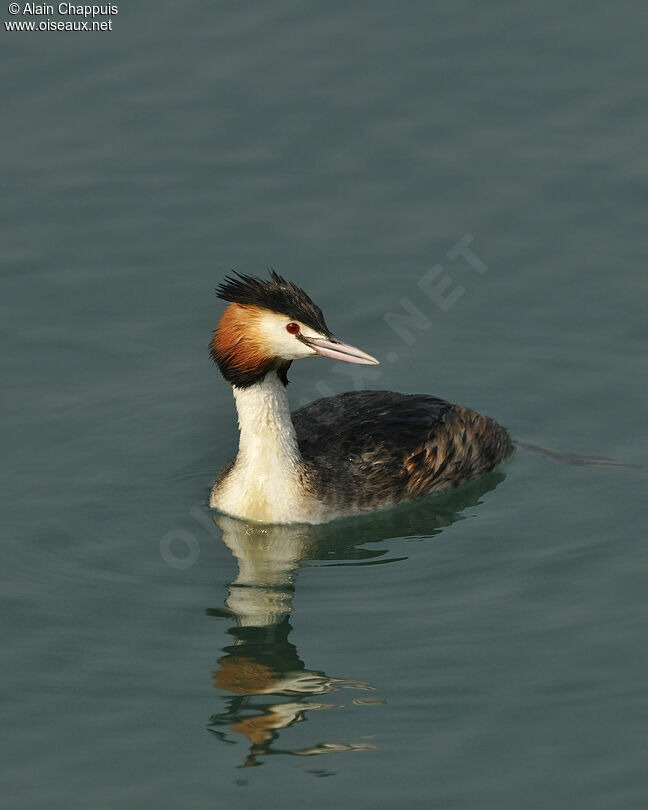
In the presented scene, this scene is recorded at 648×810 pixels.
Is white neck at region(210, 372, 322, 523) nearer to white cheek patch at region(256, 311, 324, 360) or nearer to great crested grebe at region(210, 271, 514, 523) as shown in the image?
great crested grebe at region(210, 271, 514, 523)

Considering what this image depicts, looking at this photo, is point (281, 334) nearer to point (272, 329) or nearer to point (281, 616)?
point (272, 329)

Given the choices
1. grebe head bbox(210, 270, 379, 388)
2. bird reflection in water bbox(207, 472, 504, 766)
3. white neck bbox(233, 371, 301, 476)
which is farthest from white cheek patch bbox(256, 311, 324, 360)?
bird reflection in water bbox(207, 472, 504, 766)

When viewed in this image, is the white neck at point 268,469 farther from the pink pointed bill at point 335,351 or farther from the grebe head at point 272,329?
the pink pointed bill at point 335,351

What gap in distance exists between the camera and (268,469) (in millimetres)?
14695

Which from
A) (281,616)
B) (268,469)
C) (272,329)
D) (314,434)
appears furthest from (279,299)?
(281,616)

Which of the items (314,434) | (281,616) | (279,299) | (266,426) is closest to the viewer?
(281,616)

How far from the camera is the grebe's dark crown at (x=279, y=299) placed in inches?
553

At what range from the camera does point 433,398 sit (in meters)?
15.8

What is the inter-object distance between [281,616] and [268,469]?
63.9 inches

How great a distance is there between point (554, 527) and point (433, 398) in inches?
74.8

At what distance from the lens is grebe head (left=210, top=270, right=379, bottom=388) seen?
46.1ft

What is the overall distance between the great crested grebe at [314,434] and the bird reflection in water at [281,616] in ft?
0.53

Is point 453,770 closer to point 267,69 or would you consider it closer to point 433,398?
point 433,398

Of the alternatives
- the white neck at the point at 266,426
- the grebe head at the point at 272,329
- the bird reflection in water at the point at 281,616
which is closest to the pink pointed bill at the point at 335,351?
the grebe head at the point at 272,329
